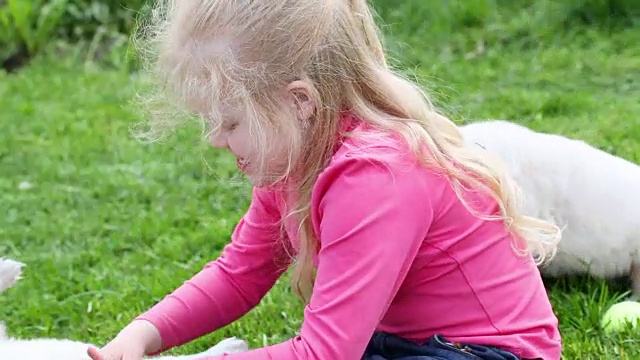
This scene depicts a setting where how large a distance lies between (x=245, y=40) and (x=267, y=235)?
61cm

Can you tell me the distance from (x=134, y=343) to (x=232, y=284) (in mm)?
286

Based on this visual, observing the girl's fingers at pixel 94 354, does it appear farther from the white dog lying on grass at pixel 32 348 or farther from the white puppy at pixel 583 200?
the white puppy at pixel 583 200

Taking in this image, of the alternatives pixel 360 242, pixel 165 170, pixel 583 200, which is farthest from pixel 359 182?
pixel 165 170

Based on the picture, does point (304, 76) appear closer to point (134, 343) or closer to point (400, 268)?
point (400, 268)

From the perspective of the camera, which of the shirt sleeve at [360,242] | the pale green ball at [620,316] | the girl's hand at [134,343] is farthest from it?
the pale green ball at [620,316]

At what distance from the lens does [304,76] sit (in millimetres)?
1893

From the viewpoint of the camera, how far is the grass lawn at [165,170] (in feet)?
10.4

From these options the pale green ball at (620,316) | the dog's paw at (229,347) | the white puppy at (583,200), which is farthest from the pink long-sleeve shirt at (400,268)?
the white puppy at (583,200)

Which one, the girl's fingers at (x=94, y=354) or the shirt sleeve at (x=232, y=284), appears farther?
the shirt sleeve at (x=232, y=284)

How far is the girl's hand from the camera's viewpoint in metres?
2.17

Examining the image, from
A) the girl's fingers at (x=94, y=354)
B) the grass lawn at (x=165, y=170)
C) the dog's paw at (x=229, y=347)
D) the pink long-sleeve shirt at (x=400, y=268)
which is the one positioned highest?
the pink long-sleeve shirt at (x=400, y=268)

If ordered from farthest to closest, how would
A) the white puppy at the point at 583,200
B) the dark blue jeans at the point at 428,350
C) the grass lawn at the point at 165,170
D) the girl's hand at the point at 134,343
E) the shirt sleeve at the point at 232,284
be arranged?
the grass lawn at the point at 165,170 < the white puppy at the point at 583,200 < the shirt sleeve at the point at 232,284 < the girl's hand at the point at 134,343 < the dark blue jeans at the point at 428,350

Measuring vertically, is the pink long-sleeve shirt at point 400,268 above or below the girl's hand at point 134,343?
above

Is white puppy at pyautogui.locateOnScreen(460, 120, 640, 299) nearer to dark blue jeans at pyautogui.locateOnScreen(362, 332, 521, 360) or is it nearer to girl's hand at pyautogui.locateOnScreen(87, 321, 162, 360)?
dark blue jeans at pyautogui.locateOnScreen(362, 332, 521, 360)
